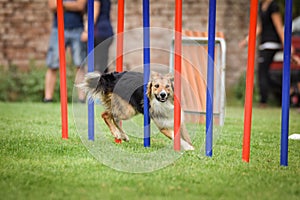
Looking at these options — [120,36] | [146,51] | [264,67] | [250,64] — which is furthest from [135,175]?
[264,67]

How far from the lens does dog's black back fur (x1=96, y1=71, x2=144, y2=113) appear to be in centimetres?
489

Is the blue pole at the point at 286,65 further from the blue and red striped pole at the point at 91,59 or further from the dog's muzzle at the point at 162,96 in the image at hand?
the blue and red striped pole at the point at 91,59

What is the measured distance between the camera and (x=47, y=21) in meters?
10.9

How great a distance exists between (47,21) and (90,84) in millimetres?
6151

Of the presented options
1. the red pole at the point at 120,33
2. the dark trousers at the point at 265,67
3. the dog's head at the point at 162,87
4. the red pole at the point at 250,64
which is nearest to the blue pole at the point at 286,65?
the red pole at the point at 250,64

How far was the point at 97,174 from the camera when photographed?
380cm

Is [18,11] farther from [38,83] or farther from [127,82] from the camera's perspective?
[127,82]

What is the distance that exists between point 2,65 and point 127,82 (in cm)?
633

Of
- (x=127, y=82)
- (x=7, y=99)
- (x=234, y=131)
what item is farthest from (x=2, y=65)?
(x=127, y=82)

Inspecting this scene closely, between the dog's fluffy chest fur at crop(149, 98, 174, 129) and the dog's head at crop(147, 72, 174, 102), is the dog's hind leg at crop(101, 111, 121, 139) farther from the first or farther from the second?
the dog's head at crop(147, 72, 174, 102)

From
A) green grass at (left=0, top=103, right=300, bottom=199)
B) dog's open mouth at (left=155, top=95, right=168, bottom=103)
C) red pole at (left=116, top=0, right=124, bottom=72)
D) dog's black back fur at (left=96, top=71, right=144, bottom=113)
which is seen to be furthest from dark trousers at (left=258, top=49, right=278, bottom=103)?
dog's open mouth at (left=155, top=95, right=168, bottom=103)

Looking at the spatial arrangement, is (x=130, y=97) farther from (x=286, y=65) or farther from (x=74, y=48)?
(x=74, y=48)

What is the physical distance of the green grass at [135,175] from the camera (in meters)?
3.40

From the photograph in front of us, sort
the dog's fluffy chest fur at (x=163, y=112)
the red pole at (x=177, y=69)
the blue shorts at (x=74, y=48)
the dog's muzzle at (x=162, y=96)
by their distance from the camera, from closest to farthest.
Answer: the red pole at (x=177, y=69) < the dog's muzzle at (x=162, y=96) < the dog's fluffy chest fur at (x=163, y=112) < the blue shorts at (x=74, y=48)
